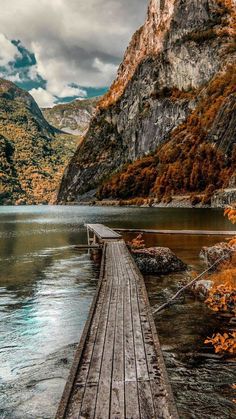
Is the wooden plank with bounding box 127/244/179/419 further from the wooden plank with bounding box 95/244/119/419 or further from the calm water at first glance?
the calm water

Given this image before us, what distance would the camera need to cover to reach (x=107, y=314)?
14.0 m

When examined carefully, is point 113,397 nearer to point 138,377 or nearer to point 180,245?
point 138,377

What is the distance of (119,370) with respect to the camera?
9.27 m

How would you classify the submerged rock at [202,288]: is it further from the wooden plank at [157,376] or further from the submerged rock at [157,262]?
the wooden plank at [157,376]

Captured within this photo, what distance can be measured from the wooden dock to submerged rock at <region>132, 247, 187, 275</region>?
1159cm

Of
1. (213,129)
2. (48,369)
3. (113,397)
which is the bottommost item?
(48,369)

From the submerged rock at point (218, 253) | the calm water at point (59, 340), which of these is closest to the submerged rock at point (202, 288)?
the calm water at point (59, 340)

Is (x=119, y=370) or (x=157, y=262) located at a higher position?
(x=119, y=370)

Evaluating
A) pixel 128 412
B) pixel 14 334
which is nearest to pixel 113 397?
pixel 128 412

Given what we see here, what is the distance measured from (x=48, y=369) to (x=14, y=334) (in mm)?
4060

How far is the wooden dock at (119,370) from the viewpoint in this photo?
7531mm

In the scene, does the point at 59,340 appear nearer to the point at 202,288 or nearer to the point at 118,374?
the point at 118,374

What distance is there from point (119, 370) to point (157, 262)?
18.7m

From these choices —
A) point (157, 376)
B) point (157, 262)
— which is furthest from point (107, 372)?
point (157, 262)
